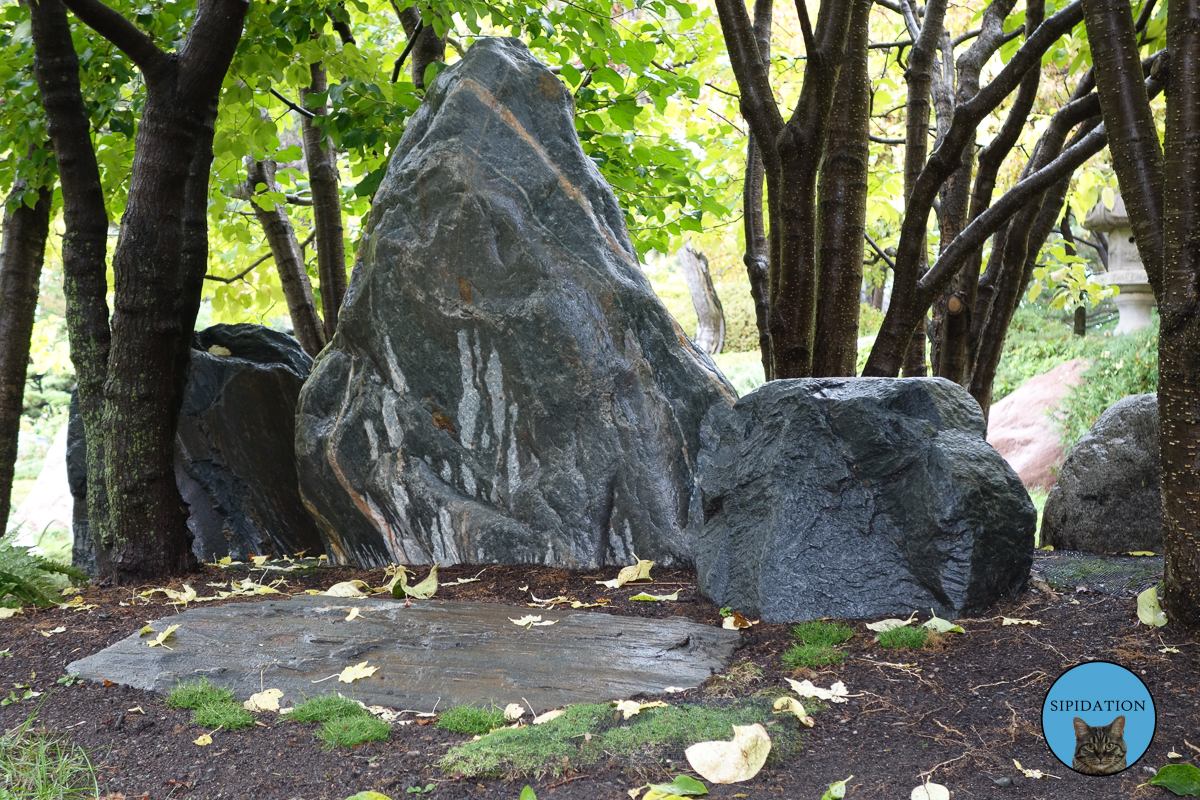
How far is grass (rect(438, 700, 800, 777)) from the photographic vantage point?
222 cm

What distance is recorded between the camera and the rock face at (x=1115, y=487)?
430cm

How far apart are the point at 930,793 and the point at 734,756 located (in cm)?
47

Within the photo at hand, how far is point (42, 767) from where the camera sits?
2.35 meters

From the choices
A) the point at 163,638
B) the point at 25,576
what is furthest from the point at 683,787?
the point at 25,576

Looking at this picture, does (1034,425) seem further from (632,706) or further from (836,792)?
(836,792)

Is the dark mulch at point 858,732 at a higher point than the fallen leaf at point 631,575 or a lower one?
lower

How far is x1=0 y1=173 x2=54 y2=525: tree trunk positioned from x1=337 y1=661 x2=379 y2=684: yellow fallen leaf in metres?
4.29

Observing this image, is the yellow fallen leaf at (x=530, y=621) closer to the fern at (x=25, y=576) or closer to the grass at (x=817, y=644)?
the grass at (x=817, y=644)

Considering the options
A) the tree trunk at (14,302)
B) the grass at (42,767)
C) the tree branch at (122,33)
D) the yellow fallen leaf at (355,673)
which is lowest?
Result: the grass at (42,767)

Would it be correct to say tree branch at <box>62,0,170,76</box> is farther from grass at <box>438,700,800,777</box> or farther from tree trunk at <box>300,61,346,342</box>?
grass at <box>438,700,800,777</box>

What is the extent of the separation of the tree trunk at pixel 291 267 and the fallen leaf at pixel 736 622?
5.08 m

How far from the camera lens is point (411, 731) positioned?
253cm

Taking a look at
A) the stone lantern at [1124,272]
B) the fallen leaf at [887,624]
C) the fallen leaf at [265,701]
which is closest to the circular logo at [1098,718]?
the fallen leaf at [887,624]

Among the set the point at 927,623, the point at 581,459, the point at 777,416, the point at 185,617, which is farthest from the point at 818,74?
the point at 185,617
